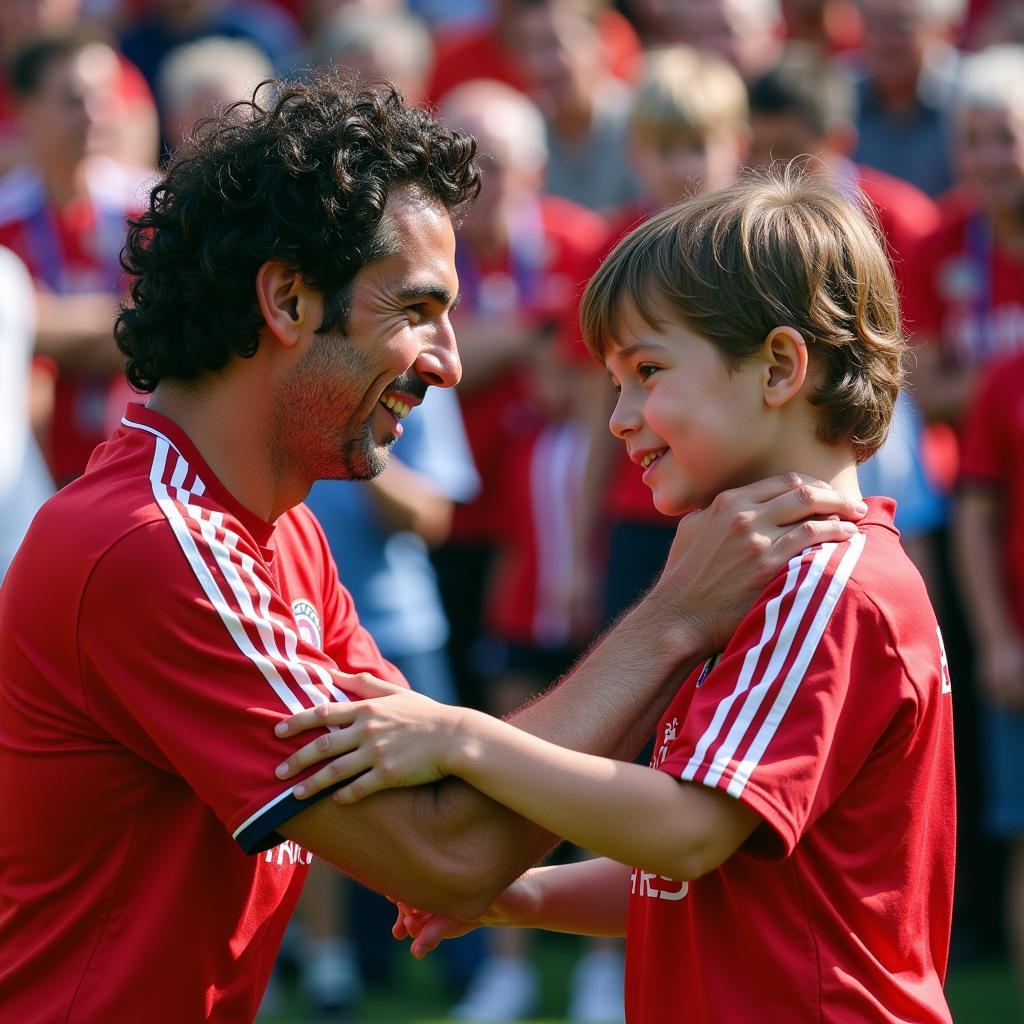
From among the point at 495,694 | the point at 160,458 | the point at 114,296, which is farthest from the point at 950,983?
the point at 160,458

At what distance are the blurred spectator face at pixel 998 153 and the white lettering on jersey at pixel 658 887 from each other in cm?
369

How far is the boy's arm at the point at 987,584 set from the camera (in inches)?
211

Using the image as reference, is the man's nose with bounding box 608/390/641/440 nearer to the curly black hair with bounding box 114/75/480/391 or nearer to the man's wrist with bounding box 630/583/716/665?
the man's wrist with bounding box 630/583/716/665

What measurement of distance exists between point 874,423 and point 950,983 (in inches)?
149

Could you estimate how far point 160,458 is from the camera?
272cm

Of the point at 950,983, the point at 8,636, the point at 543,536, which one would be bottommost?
the point at 950,983

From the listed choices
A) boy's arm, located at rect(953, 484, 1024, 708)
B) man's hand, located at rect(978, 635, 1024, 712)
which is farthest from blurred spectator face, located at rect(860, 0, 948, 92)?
Result: man's hand, located at rect(978, 635, 1024, 712)

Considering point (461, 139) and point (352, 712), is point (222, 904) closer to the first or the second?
point (352, 712)

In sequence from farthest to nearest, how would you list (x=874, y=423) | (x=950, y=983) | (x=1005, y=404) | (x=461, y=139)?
1. (x=950, y=983)
2. (x=1005, y=404)
3. (x=461, y=139)
4. (x=874, y=423)

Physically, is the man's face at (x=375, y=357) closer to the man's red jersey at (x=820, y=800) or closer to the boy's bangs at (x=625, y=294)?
the boy's bangs at (x=625, y=294)

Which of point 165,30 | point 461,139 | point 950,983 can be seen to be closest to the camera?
point 461,139

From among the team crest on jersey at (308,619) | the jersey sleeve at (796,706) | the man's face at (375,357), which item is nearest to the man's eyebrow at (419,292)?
the man's face at (375,357)

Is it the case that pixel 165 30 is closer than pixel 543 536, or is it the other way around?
pixel 543 536

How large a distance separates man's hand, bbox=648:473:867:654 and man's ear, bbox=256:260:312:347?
0.72 meters
